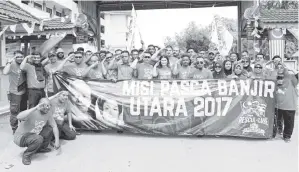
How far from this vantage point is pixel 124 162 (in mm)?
5289

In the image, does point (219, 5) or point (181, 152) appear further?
point (219, 5)

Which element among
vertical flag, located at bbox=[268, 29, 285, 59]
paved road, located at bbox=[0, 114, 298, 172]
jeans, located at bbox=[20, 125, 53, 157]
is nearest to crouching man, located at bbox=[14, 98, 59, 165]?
jeans, located at bbox=[20, 125, 53, 157]

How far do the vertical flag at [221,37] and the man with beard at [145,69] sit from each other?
6.44 metres

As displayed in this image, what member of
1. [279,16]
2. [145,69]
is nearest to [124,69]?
[145,69]

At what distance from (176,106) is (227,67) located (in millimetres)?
1328

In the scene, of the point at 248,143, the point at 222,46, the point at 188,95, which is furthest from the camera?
the point at 222,46

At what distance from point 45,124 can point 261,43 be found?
1154 cm

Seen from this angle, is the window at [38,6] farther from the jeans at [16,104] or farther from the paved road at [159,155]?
the paved road at [159,155]

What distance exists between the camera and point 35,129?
17.7 ft

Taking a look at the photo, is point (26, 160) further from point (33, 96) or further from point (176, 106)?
point (176, 106)

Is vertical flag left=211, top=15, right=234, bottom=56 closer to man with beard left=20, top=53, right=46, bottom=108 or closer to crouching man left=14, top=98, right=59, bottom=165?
man with beard left=20, top=53, right=46, bottom=108

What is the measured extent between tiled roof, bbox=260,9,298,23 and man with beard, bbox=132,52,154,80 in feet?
23.8

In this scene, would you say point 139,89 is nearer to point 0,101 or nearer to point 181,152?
point 181,152

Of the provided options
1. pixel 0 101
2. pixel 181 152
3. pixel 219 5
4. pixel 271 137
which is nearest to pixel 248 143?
pixel 271 137
